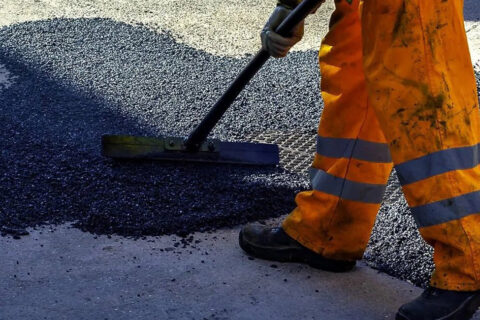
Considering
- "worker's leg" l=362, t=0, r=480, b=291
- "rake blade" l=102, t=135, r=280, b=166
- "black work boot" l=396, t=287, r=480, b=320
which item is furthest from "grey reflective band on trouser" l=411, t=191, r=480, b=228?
"rake blade" l=102, t=135, r=280, b=166

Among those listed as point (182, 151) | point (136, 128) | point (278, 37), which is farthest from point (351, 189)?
point (136, 128)

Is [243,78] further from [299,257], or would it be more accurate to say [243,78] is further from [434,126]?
Answer: [434,126]

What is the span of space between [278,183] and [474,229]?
1.21m

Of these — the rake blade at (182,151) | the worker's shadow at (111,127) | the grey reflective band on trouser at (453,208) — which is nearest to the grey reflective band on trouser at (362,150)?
the grey reflective band on trouser at (453,208)

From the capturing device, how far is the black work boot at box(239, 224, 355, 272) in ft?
9.20

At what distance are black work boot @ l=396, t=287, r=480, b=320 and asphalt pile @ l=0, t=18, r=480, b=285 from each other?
0.36 m

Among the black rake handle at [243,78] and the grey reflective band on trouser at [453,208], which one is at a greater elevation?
the black rake handle at [243,78]

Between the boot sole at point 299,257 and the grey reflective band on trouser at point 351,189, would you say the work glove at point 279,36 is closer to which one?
the grey reflective band on trouser at point 351,189

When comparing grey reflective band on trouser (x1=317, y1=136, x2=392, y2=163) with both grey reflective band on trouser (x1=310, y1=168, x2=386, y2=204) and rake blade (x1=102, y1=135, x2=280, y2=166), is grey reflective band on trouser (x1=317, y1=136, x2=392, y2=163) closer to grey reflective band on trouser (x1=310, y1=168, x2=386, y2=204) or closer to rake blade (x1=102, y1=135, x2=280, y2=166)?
grey reflective band on trouser (x1=310, y1=168, x2=386, y2=204)

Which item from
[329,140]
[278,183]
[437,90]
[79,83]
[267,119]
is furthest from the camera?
[79,83]

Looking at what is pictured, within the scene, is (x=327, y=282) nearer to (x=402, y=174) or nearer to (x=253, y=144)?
(x=402, y=174)

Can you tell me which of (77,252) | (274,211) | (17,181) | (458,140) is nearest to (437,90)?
(458,140)

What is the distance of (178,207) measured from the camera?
10.3ft

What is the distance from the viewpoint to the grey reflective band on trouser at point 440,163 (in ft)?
7.52
